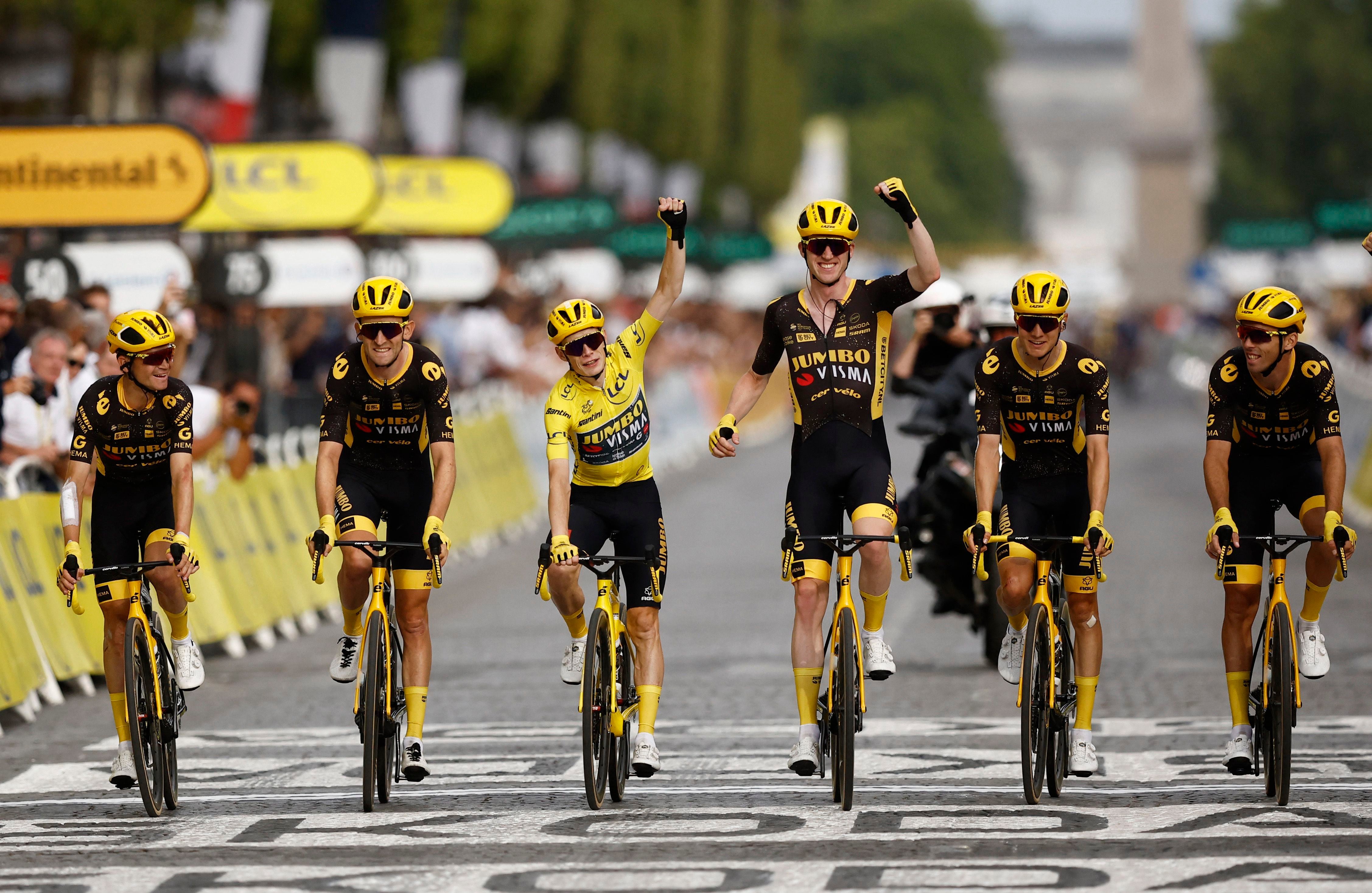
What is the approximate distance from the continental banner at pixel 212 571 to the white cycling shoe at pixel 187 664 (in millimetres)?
1376

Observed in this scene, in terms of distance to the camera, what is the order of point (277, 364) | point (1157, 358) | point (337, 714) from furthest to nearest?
point (1157, 358) → point (277, 364) → point (337, 714)

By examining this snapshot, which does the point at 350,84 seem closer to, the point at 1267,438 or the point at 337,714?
the point at 337,714

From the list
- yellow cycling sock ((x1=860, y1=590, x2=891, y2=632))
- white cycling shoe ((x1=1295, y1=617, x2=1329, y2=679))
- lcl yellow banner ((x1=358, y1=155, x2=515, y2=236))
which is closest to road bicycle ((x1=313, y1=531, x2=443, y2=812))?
yellow cycling sock ((x1=860, y1=590, x2=891, y2=632))

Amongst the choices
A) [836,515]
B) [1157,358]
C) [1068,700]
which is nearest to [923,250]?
[836,515]

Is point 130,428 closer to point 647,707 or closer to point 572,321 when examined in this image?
point 572,321

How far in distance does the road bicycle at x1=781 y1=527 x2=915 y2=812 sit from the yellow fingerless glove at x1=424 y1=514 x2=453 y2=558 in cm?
122

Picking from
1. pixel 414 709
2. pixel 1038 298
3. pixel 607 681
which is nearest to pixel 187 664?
pixel 414 709

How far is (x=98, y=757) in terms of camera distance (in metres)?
11.3

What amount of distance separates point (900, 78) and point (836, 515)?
115 m

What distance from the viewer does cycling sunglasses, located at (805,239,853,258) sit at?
31.7 feet

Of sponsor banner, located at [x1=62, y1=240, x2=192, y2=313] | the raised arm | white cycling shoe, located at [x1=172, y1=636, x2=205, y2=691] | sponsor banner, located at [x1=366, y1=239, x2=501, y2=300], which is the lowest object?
white cycling shoe, located at [x1=172, y1=636, x2=205, y2=691]

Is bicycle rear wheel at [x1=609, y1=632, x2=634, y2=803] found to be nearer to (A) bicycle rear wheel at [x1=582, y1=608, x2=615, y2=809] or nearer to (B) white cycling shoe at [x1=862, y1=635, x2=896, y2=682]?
(A) bicycle rear wheel at [x1=582, y1=608, x2=615, y2=809]

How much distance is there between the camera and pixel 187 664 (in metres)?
10.1

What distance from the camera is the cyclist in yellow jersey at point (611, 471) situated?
9664 millimetres
